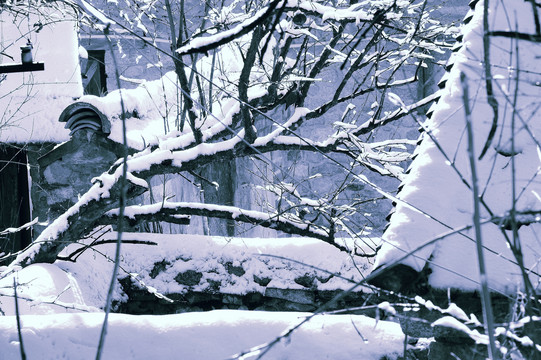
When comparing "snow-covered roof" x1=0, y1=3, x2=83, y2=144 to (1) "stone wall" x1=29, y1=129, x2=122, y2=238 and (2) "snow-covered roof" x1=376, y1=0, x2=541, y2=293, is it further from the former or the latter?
(2) "snow-covered roof" x1=376, y1=0, x2=541, y2=293

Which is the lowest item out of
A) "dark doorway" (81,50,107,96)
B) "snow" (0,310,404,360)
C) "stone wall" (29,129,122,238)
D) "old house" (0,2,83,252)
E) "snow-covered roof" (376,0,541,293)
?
"snow" (0,310,404,360)

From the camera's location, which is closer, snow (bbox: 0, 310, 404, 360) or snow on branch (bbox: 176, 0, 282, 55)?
snow on branch (bbox: 176, 0, 282, 55)

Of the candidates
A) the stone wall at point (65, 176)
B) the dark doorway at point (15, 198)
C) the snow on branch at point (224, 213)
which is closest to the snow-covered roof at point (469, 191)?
the snow on branch at point (224, 213)

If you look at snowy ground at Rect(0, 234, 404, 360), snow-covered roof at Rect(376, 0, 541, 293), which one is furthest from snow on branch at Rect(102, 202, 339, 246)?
snow-covered roof at Rect(376, 0, 541, 293)

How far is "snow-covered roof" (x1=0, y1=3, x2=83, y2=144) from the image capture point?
635 centimetres

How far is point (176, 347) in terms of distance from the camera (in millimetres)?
2932

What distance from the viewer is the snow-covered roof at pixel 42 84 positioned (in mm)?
6352

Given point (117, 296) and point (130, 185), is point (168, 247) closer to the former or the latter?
point (117, 296)

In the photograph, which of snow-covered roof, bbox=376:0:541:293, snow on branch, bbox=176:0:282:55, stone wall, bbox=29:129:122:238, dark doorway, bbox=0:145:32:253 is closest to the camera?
snow on branch, bbox=176:0:282:55

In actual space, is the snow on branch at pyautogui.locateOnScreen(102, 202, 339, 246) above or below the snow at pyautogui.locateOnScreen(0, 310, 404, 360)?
above

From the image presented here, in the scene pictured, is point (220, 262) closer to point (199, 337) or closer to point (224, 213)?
point (224, 213)

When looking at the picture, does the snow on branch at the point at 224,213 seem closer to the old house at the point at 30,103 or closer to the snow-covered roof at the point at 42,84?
the old house at the point at 30,103

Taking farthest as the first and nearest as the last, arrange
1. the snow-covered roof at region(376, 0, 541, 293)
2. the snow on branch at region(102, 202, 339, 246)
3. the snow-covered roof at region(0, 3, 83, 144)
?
1. the snow-covered roof at region(0, 3, 83, 144)
2. the snow on branch at region(102, 202, 339, 246)
3. the snow-covered roof at region(376, 0, 541, 293)

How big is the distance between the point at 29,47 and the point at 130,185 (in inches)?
48.9
